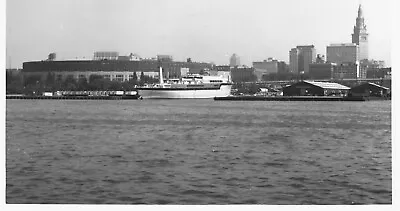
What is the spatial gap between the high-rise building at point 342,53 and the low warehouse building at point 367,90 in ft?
1.81

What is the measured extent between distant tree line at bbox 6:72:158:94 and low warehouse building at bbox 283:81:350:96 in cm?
355

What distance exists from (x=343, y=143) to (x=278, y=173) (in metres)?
1.67

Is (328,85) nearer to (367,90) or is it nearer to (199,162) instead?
(367,90)

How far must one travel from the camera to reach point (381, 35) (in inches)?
243

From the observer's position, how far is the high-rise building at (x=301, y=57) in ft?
22.5

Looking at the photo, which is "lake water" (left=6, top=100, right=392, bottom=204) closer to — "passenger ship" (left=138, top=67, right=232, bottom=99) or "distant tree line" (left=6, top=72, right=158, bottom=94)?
"distant tree line" (left=6, top=72, right=158, bottom=94)

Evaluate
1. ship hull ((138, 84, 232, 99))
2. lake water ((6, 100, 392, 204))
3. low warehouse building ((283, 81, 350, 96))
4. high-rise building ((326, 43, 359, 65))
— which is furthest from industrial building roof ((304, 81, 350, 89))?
ship hull ((138, 84, 232, 99))

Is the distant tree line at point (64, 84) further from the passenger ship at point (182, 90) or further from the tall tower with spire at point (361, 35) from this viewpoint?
the tall tower with spire at point (361, 35)

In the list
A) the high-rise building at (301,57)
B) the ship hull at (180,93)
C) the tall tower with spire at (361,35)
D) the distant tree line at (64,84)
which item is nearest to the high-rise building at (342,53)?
the tall tower with spire at (361,35)

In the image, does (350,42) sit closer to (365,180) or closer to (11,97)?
(365,180)

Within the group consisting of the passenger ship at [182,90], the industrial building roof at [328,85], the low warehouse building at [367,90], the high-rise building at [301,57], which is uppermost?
the high-rise building at [301,57]

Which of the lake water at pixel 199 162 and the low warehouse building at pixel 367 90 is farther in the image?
the low warehouse building at pixel 367 90

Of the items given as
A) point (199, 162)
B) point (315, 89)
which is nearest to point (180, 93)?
point (315, 89)

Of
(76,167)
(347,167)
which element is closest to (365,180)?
(347,167)
